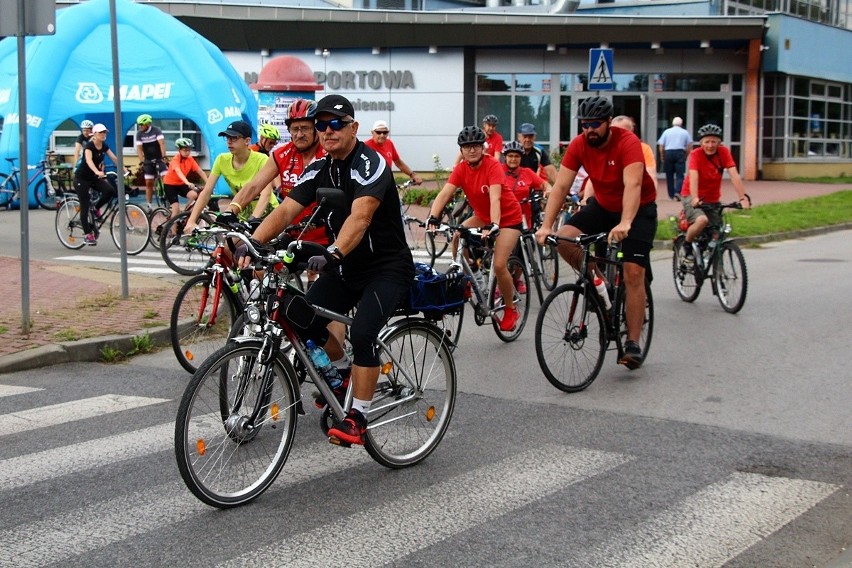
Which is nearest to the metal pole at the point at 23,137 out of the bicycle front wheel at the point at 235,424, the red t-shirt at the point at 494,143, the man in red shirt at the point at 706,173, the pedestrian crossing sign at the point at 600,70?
the bicycle front wheel at the point at 235,424

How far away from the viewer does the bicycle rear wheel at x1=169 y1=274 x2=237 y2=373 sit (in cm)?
827

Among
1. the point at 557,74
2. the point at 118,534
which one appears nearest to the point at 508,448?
the point at 118,534

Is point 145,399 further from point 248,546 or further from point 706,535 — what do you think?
point 706,535

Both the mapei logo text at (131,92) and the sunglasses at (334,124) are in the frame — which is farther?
the mapei logo text at (131,92)

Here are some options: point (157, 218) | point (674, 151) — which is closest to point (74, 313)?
point (157, 218)

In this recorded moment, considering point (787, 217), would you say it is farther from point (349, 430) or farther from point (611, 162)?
point (349, 430)

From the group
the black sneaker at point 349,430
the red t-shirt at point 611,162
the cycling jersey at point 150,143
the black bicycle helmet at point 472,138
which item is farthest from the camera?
the cycling jersey at point 150,143

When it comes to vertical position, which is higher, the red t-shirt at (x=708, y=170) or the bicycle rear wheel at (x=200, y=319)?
the red t-shirt at (x=708, y=170)

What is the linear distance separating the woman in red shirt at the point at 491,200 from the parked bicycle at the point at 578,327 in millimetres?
1535

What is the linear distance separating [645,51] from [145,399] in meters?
30.0

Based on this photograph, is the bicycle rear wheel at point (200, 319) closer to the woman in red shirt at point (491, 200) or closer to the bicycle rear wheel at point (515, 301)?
the woman in red shirt at point (491, 200)

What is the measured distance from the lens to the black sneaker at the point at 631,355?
27.6ft

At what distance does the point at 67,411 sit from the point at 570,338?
137 inches

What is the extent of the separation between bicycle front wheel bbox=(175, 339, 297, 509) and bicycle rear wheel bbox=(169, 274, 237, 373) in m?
2.81
